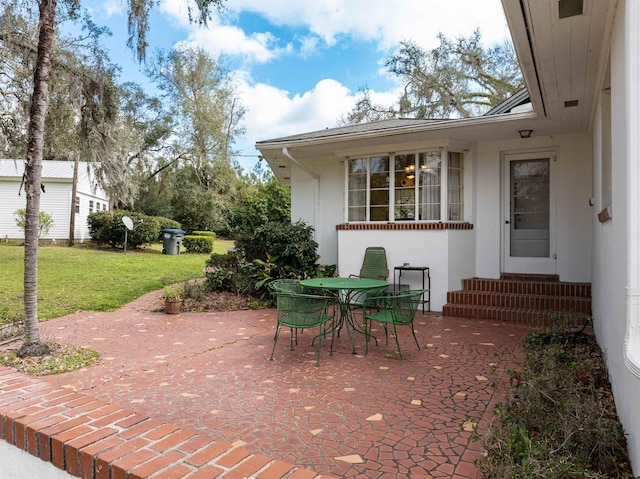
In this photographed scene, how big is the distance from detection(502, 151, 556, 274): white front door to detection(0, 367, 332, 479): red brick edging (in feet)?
22.6

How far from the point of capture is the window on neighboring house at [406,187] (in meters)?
7.31

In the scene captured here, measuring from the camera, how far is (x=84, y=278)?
31.1 feet

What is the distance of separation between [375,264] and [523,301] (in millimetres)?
2533

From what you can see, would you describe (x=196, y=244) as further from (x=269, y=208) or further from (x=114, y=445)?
(x=114, y=445)

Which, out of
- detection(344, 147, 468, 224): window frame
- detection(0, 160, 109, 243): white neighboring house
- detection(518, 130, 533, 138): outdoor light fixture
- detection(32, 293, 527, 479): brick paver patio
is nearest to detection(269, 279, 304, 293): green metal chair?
detection(32, 293, 527, 479): brick paver patio

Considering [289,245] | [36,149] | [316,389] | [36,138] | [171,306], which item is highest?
[36,138]

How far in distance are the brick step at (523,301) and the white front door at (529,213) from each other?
882 millimetres

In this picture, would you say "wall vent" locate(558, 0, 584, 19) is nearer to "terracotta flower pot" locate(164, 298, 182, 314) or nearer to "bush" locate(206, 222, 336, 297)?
"bush" locate(206, 222, 336, 297)

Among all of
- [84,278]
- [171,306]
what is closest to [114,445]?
[171,306]

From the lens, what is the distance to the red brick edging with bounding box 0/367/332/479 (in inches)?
53.3

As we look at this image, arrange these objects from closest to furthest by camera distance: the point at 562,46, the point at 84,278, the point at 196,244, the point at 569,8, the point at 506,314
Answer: the point at 569,8
the point at 562,46
the point at 506,314
the point at 84,278
the point at 196,244

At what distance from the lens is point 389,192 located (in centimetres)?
770

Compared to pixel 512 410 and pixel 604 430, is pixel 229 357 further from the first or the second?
pixel 604 430

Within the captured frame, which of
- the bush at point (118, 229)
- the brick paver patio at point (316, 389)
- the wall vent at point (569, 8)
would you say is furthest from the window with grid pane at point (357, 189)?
the bush at point (118, 229)
